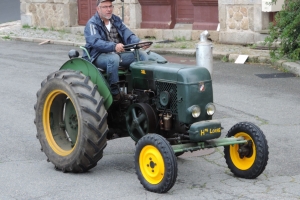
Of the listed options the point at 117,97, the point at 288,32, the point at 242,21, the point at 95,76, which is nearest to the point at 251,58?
the point at 288,32

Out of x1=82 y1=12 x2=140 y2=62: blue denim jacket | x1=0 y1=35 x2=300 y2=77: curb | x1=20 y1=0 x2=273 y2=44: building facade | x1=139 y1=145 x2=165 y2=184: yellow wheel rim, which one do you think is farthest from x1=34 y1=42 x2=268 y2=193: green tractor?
x1=20 y1=0 x2=273 y2=44: building facade

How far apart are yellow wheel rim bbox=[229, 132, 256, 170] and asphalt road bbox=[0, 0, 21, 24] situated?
20012 mm

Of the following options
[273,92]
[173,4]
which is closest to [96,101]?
[273,92]

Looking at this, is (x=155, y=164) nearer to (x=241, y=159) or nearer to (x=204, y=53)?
(x=241, y=159)

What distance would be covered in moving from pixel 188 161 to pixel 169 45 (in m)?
10.2

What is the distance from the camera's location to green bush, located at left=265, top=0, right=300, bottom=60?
555 inches

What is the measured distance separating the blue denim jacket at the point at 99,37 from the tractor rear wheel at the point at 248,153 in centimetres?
160

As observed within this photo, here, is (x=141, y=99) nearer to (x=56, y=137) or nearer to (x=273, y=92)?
(x=56, y=137)

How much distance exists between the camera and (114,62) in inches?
292

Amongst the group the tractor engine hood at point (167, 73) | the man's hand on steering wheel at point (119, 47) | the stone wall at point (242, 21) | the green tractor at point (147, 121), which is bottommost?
the green tractor at point (147, 121)

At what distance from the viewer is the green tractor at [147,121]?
6703 millimetres

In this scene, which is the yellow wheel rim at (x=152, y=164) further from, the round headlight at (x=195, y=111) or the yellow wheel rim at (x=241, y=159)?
the yellow wheel rim at (x=241, y=159)

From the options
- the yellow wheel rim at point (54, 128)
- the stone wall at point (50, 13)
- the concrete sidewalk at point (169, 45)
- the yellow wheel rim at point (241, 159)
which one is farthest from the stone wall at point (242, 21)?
the yellow wheel rim at point (241, 159)

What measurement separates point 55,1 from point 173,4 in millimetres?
4795
